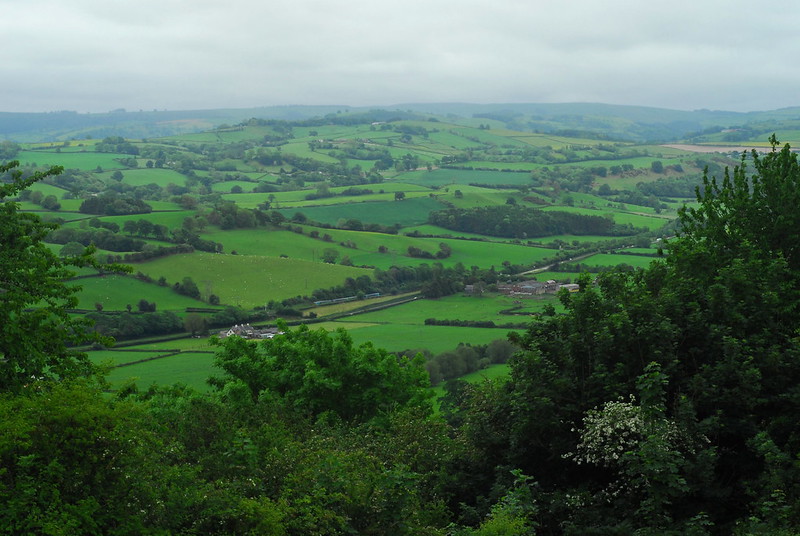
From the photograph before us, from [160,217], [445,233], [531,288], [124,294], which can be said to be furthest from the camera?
[445,233]

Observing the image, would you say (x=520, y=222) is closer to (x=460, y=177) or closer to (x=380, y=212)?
(x=380, y=212)

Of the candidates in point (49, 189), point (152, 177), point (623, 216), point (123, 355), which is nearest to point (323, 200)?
point (49, 189)

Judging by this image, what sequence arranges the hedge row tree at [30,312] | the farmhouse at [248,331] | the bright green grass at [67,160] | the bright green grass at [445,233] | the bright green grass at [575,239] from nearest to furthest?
the hedge row tree at [30,312]
the farmhouse at [248,331]
the bright green grass at [575,239]
the bright green grass at [445,233]
the bright green grass at [67,160]

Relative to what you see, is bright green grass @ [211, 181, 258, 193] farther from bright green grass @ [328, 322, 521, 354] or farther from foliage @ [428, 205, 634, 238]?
bright green grass @ [328, 322, 521, 354]

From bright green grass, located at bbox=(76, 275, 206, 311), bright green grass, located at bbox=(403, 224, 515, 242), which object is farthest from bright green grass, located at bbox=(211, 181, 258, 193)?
bright green grass, located at bbox=(76, 275, 206, 311)

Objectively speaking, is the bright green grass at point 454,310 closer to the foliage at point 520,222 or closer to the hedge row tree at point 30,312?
the foliage at point 520,222

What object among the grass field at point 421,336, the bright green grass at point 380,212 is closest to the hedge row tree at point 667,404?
the grass field at point 421,336

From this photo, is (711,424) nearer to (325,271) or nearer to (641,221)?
(325,271)
